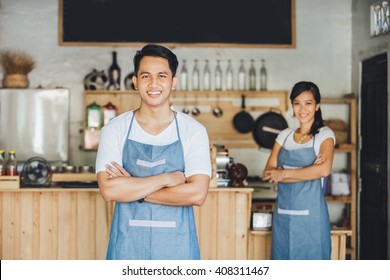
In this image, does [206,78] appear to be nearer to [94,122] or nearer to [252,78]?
[252,78]

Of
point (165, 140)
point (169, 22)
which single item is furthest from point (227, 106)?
point (165, 140)

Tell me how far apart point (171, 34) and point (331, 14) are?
1800mm

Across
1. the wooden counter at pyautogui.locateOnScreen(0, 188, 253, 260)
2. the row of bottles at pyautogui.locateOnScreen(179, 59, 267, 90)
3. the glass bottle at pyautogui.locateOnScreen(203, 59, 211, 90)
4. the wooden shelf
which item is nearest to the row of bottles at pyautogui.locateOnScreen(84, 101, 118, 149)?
the row of bottles at pyautogui.locateOnScreen(179, 59, 267, 90)

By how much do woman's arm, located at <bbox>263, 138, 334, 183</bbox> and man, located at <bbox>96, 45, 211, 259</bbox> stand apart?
1197 millimetres

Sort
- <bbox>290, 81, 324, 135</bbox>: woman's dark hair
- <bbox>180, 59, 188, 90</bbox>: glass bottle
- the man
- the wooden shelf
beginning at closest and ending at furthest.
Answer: the man
<bbox>290, 81, 324, 135</bbox>: woman's dark hair
the wooden shelf
<bbox>180, 59, 188, 90</bbox>: glass bottle

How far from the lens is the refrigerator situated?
660cm

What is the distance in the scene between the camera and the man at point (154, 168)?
2.93m

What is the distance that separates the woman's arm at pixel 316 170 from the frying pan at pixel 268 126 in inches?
106

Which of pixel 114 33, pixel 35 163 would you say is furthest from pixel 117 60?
pixel 35 163

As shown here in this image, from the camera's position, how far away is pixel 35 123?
6641 millimetres

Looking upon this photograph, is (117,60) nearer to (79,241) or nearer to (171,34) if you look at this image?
(171,34)

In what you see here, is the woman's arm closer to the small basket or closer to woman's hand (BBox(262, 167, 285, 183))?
woman's hand (BBox(262, 167, 285, 183))

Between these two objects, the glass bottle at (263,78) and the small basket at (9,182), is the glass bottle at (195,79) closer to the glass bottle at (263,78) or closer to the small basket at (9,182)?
the glass bottle at (263,78)

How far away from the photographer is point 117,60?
22.4ft
